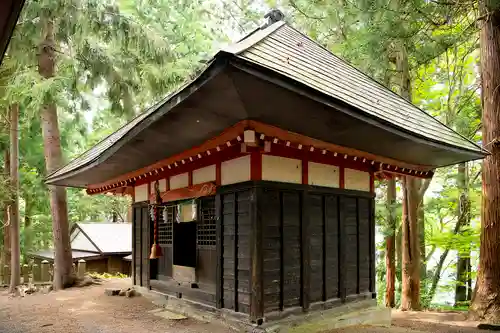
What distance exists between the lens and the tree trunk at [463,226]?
41.3 feet

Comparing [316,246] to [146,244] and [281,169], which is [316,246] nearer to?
[281,169]

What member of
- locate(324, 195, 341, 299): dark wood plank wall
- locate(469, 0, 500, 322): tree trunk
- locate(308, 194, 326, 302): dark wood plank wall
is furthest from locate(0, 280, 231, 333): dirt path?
locate(469, 0, 500, 322): tree trunk

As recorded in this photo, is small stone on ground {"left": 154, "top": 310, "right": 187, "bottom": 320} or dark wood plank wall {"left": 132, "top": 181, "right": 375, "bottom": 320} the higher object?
dark wood plank wall {"left": 132, "top": 181, "right": 375, "bottom": 320}

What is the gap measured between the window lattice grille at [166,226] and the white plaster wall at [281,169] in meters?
2.94

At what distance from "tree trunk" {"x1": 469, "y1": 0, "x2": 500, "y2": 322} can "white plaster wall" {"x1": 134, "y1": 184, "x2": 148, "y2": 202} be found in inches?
295

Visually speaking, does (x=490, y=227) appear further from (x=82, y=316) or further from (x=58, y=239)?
(x=58, y=239)

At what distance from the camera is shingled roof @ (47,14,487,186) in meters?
4.50

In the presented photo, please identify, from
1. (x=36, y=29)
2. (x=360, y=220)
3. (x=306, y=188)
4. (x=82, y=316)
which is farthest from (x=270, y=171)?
(x=36, y=29)

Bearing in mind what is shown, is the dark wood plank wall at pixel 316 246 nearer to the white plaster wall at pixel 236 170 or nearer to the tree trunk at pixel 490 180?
the white plaster wall at pixel 236 170

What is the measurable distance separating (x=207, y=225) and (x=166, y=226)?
1804mm

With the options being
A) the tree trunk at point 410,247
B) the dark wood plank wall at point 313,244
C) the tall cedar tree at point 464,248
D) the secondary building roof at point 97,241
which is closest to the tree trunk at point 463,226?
the tall cedar tree at point 464,248

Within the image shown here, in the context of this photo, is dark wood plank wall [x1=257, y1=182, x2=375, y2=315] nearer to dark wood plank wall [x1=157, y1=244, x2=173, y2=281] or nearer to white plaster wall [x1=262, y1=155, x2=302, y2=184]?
white plaster wall [x1=262, y1=155, x2=302, y2=184]

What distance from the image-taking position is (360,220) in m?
8.12

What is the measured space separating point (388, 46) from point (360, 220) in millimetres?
4266
